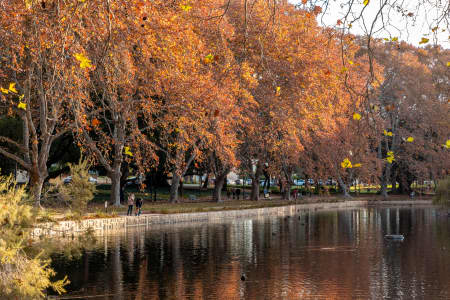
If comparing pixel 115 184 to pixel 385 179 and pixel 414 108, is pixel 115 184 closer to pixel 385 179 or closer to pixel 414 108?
pixel 385 179

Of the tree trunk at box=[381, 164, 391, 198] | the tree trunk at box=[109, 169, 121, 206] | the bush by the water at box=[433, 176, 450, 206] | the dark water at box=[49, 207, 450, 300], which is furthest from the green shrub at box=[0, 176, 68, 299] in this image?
the tree trunk at box=[381, 164, 391, 198]

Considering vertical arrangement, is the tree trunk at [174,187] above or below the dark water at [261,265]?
above

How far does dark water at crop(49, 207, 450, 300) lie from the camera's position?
644 inches

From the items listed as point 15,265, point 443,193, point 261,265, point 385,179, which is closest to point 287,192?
point 385,179

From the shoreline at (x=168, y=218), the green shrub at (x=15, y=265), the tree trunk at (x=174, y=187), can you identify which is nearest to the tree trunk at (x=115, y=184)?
the shoreline at (x=168, y=218)

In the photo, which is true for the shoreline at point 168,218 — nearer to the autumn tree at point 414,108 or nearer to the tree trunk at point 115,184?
the tree trunk at point 115,184

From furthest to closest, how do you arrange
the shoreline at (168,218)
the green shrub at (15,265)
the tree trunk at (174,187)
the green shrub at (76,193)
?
the tree trunk at (174,187) < the shoreline at (168,218) < the green shrub at (76,193) < the green shrub at (15,265)

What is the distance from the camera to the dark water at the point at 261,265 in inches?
644

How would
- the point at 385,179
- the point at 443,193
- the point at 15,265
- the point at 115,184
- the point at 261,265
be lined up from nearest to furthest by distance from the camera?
the point at 15,265, the point at 261,265, the point at 115,184, the point at 443,193, the point at 385,179

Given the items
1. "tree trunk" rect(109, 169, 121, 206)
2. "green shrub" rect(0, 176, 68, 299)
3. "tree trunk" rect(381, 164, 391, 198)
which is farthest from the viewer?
"tree trunk" rect(381, 164, 391, 198)

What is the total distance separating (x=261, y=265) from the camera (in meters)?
20.8

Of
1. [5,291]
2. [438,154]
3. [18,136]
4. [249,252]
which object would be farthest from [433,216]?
[5,291]

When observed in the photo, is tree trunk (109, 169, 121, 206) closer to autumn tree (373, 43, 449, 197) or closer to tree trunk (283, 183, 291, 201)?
tree trunk (283, 183, 291, 201)

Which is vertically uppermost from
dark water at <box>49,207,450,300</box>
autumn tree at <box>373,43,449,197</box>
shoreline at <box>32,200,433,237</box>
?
autumn tree at <box>373,43,449,197</box>
